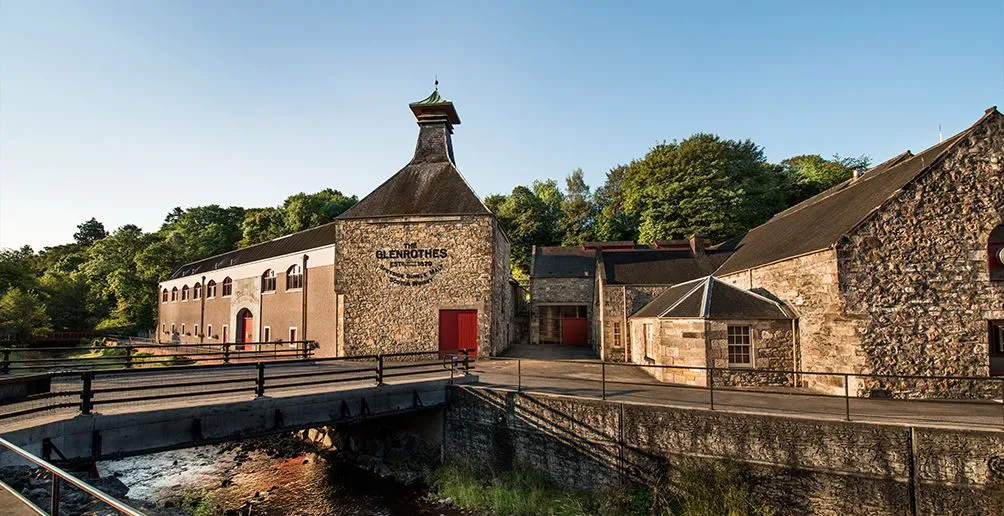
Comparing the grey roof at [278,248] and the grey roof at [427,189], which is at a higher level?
the grey roof at [427,189]

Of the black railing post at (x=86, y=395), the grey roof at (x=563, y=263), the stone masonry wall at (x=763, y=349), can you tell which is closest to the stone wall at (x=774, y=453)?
the stone masonry wall at (x=763, y=349)

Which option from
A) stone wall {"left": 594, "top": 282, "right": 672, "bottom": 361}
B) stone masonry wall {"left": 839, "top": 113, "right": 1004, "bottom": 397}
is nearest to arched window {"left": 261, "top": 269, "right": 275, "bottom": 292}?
stone wall {"left": 594, "top": 282, "right": 672, "bottom": 361}

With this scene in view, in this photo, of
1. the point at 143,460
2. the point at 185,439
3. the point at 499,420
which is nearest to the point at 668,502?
the point at 499,420

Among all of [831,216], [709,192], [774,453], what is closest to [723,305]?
[831,216]

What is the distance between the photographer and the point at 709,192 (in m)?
35.6

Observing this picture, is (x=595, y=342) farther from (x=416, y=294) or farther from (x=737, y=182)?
(x=737, y=182)

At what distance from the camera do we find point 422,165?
22609 mm

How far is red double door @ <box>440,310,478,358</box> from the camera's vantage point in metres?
19.4

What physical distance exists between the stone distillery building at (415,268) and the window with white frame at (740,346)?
365 inches

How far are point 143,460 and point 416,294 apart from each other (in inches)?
402

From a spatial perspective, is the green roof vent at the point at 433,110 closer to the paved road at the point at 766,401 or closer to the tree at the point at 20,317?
the paved road at the point at 766,401

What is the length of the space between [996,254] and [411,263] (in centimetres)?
1802

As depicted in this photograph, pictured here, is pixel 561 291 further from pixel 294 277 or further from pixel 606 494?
pixel 606 494

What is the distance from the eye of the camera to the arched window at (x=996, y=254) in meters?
11.4
